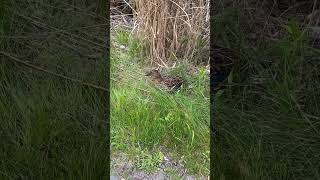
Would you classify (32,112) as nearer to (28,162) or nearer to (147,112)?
(28,162)

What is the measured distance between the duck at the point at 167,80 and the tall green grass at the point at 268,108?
0.18m

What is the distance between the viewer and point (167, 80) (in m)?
2.37

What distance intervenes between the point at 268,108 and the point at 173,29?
485mm

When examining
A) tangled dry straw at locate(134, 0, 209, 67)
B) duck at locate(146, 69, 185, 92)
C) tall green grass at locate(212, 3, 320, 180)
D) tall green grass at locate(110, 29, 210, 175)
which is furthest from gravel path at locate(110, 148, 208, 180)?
tangled dry straw at locate(134, 0, 209, 67)

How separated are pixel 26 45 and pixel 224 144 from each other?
87 centimetres

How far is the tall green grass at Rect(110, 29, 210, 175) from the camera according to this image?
2277 millimetres

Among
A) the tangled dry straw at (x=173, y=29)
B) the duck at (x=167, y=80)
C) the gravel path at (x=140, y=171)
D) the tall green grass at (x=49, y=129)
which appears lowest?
the gravel path at (x=140, y=171)

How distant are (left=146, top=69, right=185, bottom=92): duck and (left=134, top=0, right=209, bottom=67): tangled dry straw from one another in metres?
0.05

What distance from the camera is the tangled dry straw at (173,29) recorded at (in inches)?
93.3

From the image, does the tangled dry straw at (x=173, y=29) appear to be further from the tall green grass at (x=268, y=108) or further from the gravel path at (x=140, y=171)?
the gravel path at (x=140, y=171)

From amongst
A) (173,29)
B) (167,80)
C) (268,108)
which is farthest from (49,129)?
(268,108)

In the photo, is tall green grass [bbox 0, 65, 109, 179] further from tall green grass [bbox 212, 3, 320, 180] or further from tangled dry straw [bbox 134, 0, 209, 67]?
tall green grass [bbox 212, 3, 320, 180]

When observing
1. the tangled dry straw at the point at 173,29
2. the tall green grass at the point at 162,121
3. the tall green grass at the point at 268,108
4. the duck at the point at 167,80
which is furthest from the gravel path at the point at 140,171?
the tangled dry straw at the point at 173,29

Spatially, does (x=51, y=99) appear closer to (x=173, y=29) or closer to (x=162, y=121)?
(x=162, y=121)
